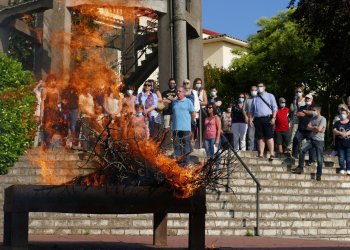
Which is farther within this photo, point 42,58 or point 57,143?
point 42,58

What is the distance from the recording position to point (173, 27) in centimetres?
2275

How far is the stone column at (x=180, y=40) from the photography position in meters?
22.4

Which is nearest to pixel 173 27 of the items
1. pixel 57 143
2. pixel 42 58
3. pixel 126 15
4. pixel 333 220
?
pixel 126 15

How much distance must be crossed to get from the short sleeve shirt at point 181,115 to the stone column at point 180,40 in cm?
532

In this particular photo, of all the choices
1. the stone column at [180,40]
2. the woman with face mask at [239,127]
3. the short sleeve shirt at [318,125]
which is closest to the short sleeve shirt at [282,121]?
the woman with face mask at [239,127]

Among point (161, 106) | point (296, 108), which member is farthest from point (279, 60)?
point (161, 106)

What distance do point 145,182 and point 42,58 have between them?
14.1 m

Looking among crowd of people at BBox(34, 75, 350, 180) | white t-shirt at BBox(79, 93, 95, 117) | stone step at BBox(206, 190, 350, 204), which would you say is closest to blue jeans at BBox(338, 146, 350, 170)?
crowd of people at BBox(34, 75, 350, 180)

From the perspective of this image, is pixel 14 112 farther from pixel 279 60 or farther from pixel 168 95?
pixel 279 60

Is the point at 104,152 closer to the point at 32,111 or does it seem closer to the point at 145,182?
the point at 145,182

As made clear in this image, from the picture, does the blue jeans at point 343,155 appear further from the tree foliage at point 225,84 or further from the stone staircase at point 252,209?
the tree foliage at point 225,84

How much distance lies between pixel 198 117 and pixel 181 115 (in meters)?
3.03

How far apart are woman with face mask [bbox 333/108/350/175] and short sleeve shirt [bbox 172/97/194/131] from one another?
4.50 m

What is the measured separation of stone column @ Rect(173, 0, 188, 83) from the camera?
2239 cm
